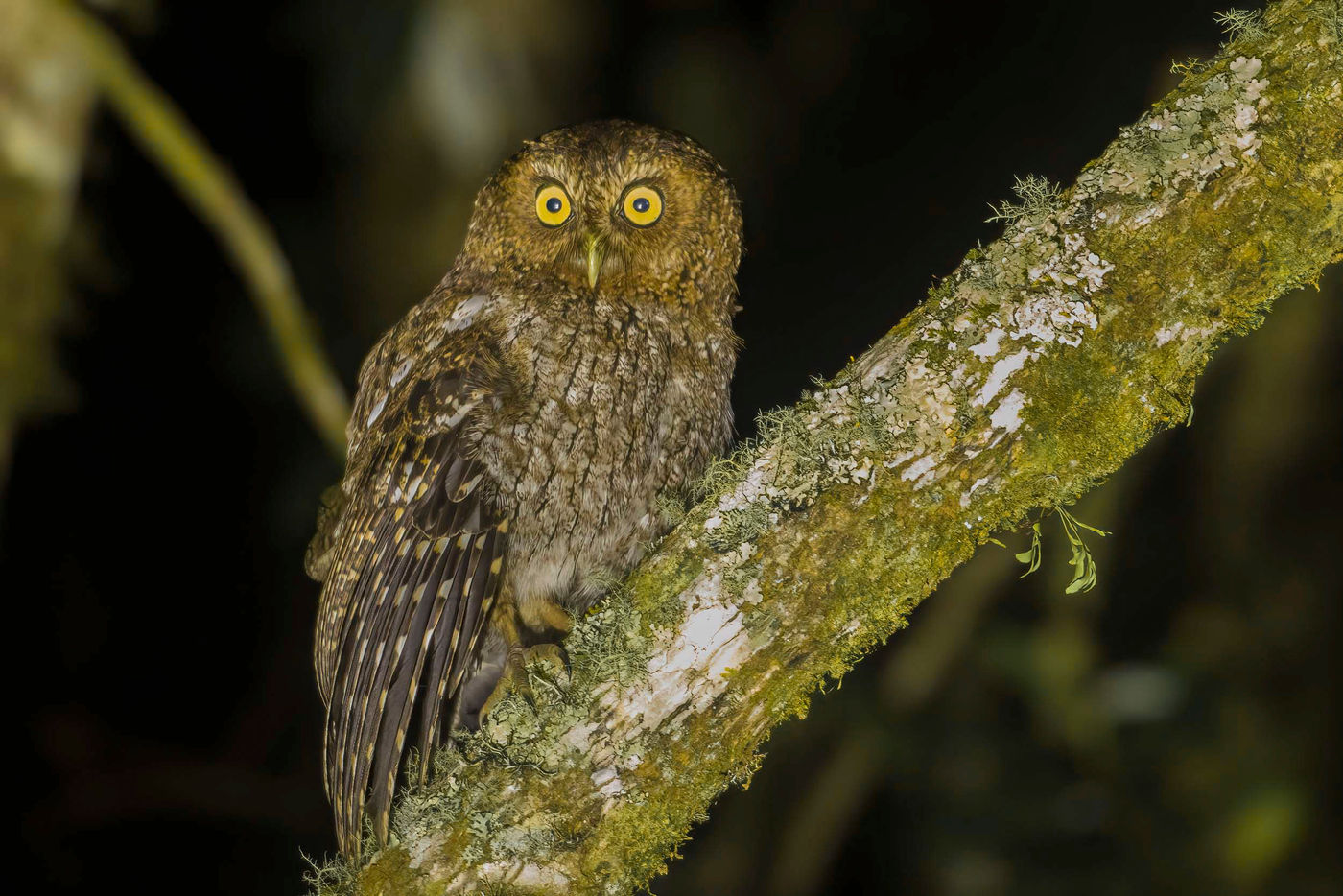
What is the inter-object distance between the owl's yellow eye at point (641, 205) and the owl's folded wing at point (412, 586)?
49 cm

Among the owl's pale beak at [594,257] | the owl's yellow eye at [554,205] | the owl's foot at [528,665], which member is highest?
the owl's yellow eye at [554,205]

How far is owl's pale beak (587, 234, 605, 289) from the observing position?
2229 mm

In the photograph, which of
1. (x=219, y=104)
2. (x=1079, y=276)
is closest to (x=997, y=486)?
(x=1079, y=276)

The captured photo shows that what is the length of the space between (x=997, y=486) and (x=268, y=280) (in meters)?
1.95

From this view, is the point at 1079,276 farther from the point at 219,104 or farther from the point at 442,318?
the point at 219,104

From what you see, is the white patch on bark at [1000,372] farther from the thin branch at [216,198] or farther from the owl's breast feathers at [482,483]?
the thin branch at [216,198]

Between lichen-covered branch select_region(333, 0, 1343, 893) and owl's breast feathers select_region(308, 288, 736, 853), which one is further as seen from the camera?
owl's breast feathers select_region(308, 288, 736, 853)

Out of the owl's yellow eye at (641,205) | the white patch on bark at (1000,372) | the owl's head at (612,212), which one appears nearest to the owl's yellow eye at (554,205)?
the owl's head at (612,212)

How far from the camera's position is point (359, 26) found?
4.26 m

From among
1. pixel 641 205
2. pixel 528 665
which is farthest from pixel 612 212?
pixel 528 665

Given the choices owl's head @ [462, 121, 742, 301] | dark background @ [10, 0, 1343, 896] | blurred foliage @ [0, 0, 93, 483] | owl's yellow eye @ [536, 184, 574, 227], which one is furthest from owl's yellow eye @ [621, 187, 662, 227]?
dark background @ [10, 0, 1343, 896]

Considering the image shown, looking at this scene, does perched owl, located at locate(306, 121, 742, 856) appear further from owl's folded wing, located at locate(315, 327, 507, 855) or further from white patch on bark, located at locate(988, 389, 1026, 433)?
white patch on bark, located at locate(988, 389, 1026, 433)

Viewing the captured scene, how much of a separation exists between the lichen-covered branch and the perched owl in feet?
0.70

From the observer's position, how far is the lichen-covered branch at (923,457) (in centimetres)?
152
